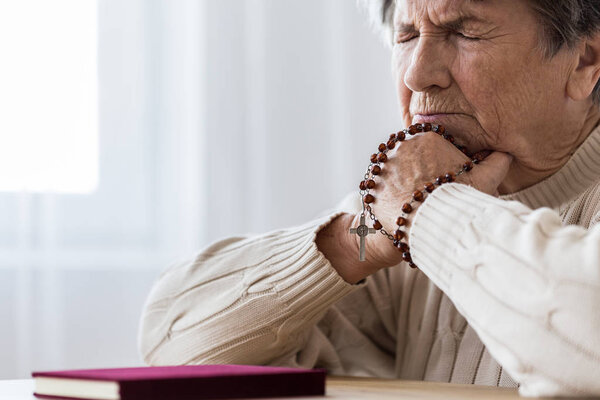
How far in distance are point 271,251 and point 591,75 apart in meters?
0.55

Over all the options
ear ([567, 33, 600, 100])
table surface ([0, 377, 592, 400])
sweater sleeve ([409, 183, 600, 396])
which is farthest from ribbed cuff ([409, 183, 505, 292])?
ear ([567, 33, 600, 100])

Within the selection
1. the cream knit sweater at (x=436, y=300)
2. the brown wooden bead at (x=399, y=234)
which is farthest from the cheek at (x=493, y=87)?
the brown wooden bead at (x=399, y=234)

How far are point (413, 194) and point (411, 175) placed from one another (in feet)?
0.17

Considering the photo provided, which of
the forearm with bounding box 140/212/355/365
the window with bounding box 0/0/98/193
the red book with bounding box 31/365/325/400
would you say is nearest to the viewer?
the red book with bounding box 31/365/325/400

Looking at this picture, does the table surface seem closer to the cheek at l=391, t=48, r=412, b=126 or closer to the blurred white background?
the cheek at l=391, t=48, r=412, b=126

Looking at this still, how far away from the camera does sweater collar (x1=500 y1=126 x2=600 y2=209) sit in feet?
4.00

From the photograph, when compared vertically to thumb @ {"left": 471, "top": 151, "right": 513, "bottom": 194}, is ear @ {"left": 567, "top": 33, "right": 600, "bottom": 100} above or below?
above

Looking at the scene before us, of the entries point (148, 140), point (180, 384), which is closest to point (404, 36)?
point (180, 384)

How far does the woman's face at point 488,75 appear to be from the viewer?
3.66ft

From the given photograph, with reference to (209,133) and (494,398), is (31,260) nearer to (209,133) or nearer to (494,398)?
(209,133)

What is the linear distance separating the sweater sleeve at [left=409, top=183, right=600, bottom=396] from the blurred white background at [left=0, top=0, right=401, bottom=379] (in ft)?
4.65

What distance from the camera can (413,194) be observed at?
100 cm

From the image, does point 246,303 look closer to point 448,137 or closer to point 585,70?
point 448,137

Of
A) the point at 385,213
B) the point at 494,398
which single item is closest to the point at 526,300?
the point at 494,398
